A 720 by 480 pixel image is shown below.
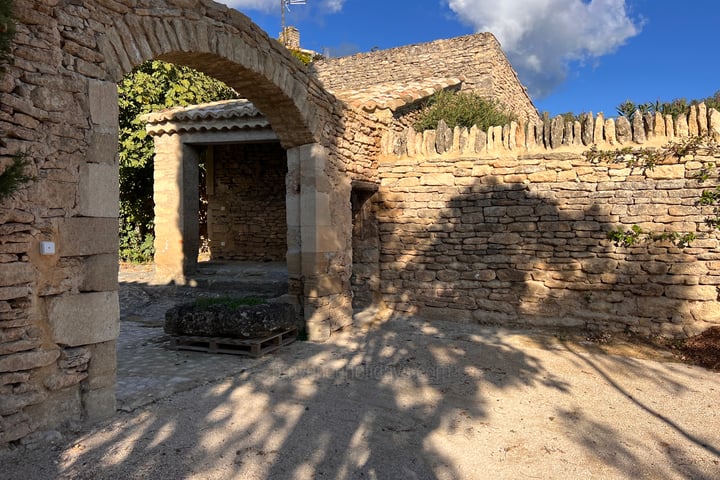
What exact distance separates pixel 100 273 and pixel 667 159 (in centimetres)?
674

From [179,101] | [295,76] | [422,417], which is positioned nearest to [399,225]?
[295,76]

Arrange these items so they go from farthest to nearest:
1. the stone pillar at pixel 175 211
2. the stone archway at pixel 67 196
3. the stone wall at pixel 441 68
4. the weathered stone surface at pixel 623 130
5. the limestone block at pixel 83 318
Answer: the stone wall at pixel 441 68 < the stone pillar at pixel 175 211 < the weathered stone surface at pixel 623 130 < the limestone block at pixel 83 318 < the stone archway at pixel 67 196

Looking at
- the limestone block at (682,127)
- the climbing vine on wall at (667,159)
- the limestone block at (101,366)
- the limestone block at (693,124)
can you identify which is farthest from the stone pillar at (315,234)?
the limestone block at (693,124)

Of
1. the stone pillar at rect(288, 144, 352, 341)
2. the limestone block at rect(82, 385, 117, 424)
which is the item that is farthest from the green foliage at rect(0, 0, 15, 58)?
the stone pillar at rect(288, 144, 352, 341)

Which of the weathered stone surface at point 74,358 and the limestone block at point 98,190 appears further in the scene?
the limestone block at point 98,190

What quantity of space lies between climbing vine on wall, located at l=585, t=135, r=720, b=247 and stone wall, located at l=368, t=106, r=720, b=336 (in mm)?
64

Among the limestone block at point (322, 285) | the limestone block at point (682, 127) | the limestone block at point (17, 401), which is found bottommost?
the limestone block at point (17, 401)

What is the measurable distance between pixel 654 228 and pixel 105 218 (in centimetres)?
647

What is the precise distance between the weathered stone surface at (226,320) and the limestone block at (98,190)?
2.21 m

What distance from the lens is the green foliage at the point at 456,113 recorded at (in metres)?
10.8

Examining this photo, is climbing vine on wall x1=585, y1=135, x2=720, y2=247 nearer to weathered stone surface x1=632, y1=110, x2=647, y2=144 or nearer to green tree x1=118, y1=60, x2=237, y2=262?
weathered stone surface x1=632, y1=110, x2=647, y2=144

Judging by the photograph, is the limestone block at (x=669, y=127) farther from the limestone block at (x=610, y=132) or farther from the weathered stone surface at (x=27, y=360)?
the weathered stone surface at (x=27, y=360)

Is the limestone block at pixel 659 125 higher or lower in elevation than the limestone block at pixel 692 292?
higher

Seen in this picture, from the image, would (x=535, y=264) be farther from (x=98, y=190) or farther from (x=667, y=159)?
(x=98, y=190)
